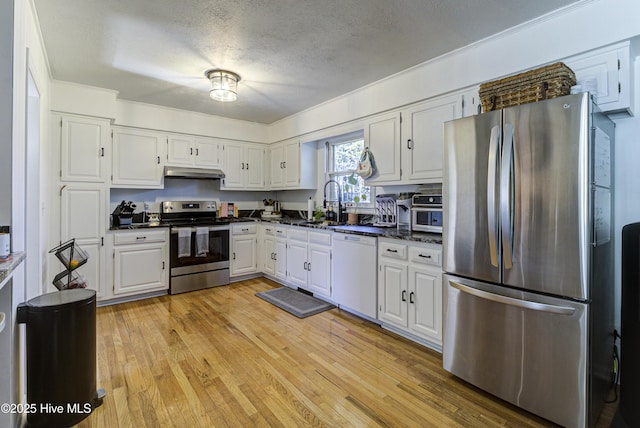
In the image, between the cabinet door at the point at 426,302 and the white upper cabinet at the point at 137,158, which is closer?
the cabinet door at the point at 426,302

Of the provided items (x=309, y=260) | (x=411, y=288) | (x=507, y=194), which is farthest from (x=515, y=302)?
(x=309, y=260)

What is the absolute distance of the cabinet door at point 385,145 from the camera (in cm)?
311

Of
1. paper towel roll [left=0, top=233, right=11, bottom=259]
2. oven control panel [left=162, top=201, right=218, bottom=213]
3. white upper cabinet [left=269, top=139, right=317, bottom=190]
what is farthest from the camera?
white upper cabinet [left=269, top=139, right=317, bottom=190]

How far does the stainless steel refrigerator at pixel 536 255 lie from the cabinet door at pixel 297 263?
2.13m

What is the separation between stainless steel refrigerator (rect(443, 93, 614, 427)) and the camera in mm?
1592

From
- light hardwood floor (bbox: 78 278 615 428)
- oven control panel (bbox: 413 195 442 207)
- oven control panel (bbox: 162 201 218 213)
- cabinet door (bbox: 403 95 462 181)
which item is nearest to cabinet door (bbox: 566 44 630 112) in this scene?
cabinet door (bbox: 403 95 462 181)

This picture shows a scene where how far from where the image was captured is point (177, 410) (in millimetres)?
1825

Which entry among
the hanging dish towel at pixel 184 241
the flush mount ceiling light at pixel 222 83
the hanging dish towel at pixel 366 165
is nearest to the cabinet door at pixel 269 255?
the hanging dish towel at pixel 184 241

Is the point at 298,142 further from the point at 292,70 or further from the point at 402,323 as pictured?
the point at 402,323

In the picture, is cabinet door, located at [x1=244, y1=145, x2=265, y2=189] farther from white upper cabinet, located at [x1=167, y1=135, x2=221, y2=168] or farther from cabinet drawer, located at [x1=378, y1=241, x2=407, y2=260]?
cabinet drawer, located at [x1=378, y1=241, x2=407, y2=260]

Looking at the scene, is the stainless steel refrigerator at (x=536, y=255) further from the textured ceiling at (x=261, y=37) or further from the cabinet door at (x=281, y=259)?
the cabinet door at (x=281, y=259)

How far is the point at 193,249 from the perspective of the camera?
407cm

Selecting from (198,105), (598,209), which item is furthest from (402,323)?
(198,105)

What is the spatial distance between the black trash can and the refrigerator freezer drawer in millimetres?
2309
